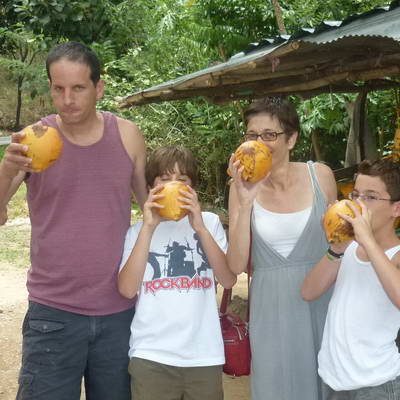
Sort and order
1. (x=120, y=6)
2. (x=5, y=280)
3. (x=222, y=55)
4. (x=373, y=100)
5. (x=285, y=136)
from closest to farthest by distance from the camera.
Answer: (x=285, y=136)
(x=5, y=280)
(x=373, y=100)
(x=222, y=55)
(x=120, y=6)

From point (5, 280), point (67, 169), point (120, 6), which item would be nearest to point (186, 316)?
point (67, 169)

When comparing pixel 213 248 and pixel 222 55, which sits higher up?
pixel 222 55

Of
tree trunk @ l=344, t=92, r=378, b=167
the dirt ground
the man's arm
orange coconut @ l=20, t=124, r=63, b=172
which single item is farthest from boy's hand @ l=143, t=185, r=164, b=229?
tree trunk @ l=344, t=92, r=378, b=167

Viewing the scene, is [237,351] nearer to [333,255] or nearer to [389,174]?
[333,255]

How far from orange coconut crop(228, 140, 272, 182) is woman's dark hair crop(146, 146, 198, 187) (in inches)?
10.3

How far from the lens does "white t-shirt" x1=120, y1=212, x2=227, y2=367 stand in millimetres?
2207

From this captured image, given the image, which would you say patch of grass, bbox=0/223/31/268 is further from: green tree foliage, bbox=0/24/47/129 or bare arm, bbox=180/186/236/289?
bare arm, bbox=180/186/236/289

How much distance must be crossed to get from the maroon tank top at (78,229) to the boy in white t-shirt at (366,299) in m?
0.83

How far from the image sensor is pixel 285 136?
2318mm

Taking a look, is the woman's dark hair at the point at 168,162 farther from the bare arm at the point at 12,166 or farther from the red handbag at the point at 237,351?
the red handbag at the point at 237,351

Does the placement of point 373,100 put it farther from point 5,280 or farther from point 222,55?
point 5,280

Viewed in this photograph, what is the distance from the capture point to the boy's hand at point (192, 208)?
7.17 feet

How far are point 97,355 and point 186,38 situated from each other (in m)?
8.35

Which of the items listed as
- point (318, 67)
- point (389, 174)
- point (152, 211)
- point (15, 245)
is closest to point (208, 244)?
point (152, 211)
